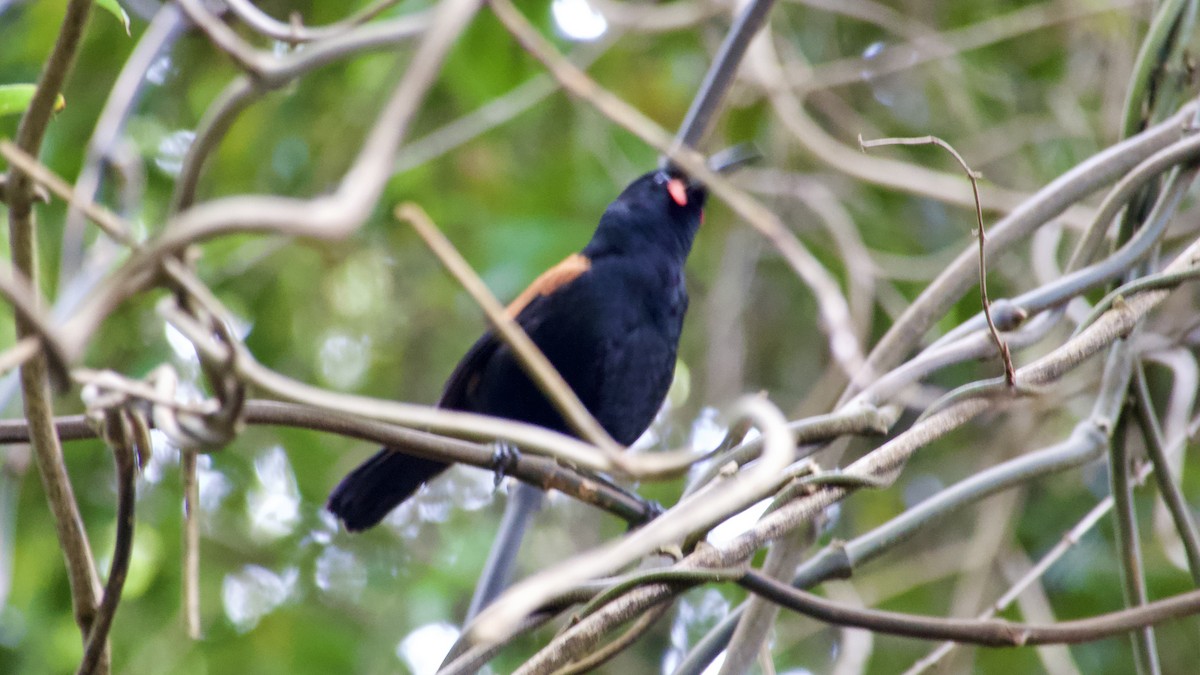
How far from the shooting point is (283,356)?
12.3 feet

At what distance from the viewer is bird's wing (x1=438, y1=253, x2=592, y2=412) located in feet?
9.21

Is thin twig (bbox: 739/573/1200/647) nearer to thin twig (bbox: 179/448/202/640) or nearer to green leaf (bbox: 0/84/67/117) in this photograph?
thin twig (bbox: 179/448/202/640)

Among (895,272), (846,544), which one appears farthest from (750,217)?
(895,272)

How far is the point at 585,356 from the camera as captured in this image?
274 centimetres

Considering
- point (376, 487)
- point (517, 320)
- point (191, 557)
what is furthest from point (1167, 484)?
point (376, 487)

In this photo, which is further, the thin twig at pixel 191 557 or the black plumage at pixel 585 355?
the black plumage at pixel 585 355

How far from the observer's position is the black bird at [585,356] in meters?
2.74

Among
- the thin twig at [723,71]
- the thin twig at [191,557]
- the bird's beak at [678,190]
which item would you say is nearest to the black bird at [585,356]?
the bird's beak at [678,190]

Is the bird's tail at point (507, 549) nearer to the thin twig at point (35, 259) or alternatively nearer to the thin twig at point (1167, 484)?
the thin twig at point (35, 259)

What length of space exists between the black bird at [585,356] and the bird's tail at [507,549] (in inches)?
36.6

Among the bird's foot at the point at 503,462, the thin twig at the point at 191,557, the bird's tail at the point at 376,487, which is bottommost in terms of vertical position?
the bird's tail at the point at 376,487

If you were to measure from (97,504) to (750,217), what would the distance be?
2572mm

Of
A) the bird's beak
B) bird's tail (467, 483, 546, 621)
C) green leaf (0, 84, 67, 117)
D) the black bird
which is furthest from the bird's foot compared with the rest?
the bird's beak

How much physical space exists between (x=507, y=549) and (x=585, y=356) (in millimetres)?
1044
